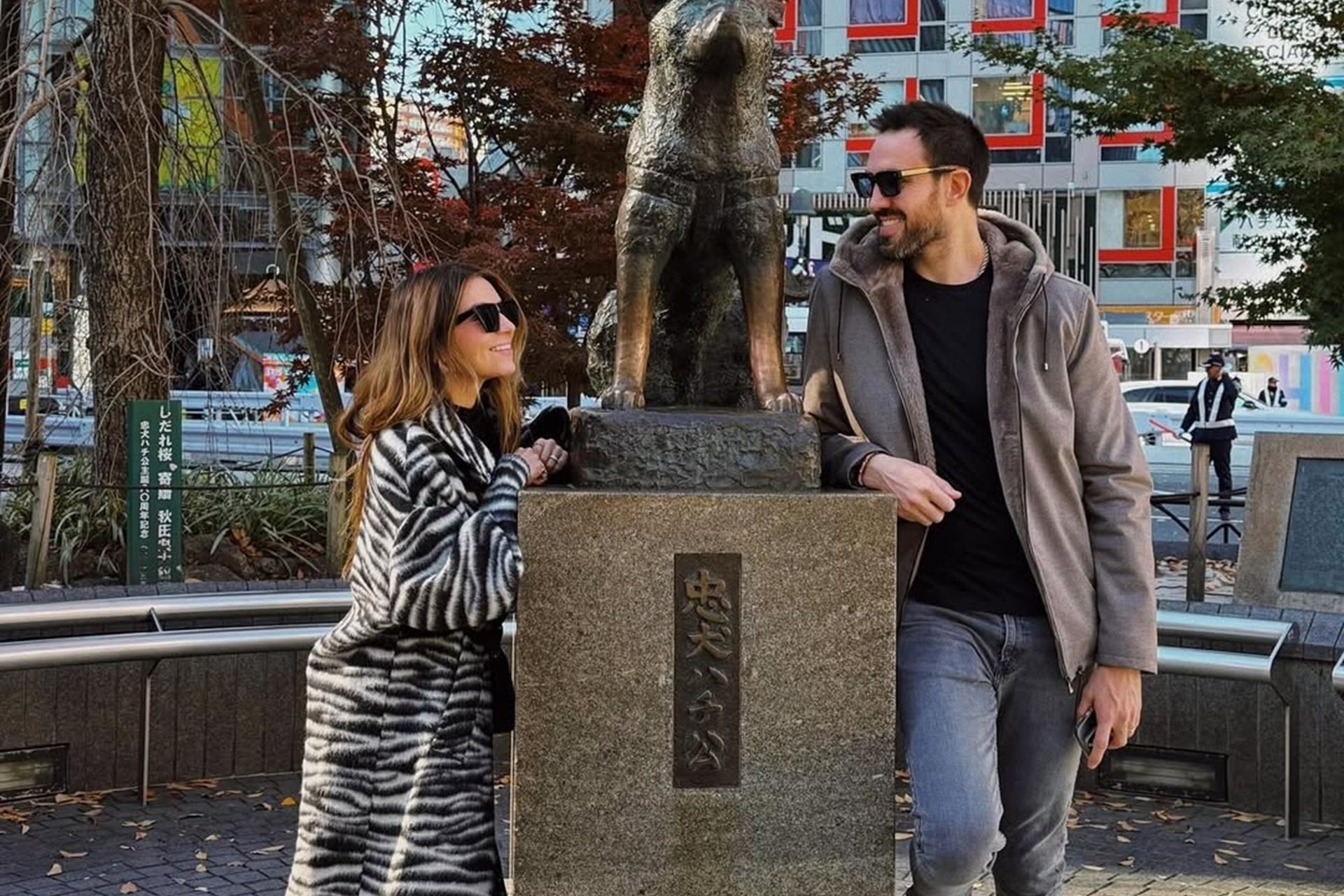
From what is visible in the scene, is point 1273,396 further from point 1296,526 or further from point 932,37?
point 1296,526

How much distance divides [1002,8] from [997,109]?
2365 millimetres

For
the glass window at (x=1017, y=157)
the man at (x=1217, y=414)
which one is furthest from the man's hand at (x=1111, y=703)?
the glass window at (x=1017, y=157)

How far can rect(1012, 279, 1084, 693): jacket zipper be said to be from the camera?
3213mm

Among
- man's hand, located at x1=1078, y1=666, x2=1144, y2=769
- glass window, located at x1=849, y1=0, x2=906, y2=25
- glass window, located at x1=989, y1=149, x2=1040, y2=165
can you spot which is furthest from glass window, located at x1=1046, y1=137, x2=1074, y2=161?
man's hand, located at x1=1078, y1=666, x2=1144, y2=769

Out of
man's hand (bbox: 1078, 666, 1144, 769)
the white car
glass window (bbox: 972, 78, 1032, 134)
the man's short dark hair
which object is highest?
glass window (bbox: 972, 78, 1032, 134)

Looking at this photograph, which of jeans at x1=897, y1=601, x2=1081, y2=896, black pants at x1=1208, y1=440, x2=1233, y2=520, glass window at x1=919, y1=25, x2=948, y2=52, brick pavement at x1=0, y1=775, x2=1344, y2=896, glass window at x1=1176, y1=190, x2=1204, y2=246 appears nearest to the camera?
jeans at x1=897, y1=601, x2=1081, y2=896

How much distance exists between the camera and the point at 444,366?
3.42 meters

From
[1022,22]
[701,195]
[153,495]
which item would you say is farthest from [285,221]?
[1022,22]

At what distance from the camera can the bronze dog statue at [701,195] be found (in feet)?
11.9

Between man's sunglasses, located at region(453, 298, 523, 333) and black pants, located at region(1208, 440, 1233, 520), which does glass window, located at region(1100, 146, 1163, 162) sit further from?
man's sunglasses, located at region(453, 298, 523, 333)

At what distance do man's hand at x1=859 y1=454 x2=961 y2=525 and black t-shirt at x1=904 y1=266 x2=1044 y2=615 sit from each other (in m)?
0.06

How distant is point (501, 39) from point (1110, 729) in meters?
8.46

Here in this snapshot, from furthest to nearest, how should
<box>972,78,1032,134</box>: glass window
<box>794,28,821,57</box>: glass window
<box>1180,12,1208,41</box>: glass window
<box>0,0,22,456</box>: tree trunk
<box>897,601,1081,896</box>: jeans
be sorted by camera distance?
1. <box>794,28,821,57</box>: glass window
2. <box>972,78,1032,134</box>: glass window
3. <box>1180,12,1208,41</box>: glass window
4. <box>0,0,22,456</box>: tree trunk
5. <box>897,601,1081,896</box>: jeans

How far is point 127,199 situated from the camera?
9188mm
